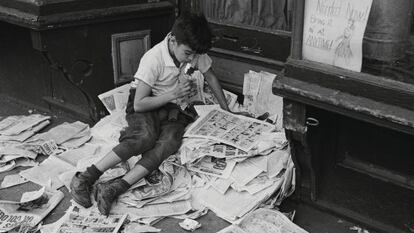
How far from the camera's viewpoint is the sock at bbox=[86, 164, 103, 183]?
314 centimetres

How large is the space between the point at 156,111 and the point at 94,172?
0.59 metres

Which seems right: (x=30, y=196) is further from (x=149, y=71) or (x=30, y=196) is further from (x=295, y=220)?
(x=295, y=220)

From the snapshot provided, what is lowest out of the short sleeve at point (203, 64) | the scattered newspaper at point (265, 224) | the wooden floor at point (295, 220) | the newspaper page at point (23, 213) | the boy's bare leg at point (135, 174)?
the wooden floor at point (295, 220)

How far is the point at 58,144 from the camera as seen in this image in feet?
12.5

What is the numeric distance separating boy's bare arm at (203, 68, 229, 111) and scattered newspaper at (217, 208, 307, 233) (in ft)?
2.89

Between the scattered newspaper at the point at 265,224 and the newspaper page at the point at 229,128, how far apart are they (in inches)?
16.2

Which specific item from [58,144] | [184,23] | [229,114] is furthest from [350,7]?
[58,144]

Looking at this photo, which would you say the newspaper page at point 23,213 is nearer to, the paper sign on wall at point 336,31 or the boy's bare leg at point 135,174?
the boy's bare leg at point 135,174

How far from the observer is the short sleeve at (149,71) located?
129 inches

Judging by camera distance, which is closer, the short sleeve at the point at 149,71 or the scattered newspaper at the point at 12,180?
the short sleeve at the point at 149,71

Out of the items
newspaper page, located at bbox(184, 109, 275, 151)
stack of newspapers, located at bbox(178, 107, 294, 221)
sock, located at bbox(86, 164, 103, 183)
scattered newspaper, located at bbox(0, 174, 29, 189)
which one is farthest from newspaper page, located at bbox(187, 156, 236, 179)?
scattered newspaper, located at bbox(0, 174, 29, 189)

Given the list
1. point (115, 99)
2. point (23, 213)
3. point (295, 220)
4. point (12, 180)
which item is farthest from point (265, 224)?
point (12, 180)

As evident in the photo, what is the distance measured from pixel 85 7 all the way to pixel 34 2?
0.35 meters

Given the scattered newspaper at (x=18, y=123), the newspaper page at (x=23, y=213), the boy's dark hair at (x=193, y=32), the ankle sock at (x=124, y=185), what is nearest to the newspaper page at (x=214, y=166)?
the ankle sock at (x=124, y=185)
